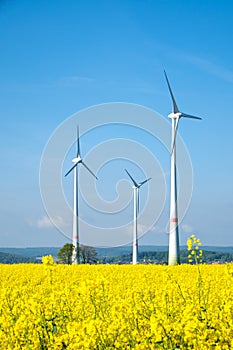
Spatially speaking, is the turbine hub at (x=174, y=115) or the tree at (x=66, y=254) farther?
the tree at (x=66, y=254)

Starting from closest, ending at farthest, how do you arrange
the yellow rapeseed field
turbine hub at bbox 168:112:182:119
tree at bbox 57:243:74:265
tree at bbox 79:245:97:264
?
the yellow rapeseed field → turbine hub at bbox 168:112:182:119 → tree at bbox 57:243:74:265 → tree at bbox 79:245:97:264

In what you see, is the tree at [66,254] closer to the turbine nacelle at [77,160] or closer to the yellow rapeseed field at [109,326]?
the turbine nacelle at [77,160]

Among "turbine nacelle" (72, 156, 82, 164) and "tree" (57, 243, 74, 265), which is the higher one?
"turbine nacelle" (72, 156, 82, 164)

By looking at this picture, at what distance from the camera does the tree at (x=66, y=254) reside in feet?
133

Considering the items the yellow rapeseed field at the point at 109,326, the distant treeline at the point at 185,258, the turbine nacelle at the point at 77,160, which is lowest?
the yellow rapeseed field at the point at 109,326

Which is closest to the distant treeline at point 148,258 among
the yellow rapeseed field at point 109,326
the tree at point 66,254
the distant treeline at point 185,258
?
the distant treeline at point 185,258

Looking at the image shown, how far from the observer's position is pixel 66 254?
4075 centimetres

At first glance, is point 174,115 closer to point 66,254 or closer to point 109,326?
point 66,254

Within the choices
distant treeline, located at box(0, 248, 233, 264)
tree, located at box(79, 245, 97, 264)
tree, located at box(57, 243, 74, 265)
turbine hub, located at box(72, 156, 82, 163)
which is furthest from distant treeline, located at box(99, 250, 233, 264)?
turbine hub, located at box(72, 156, 82, 163)

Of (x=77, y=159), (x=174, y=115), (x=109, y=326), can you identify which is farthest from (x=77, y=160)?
(x=109, y=326)

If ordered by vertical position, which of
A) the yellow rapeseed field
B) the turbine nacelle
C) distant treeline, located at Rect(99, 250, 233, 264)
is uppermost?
the turbine nacelle

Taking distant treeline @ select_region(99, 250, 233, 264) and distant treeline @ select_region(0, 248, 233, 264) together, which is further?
distant treeline @ select_region(0, 248, 233, 264)

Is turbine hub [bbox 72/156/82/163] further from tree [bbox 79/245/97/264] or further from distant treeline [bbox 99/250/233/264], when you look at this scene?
tree [bbox 79/245/97/264]

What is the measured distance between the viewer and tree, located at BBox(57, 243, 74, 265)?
4059cm
